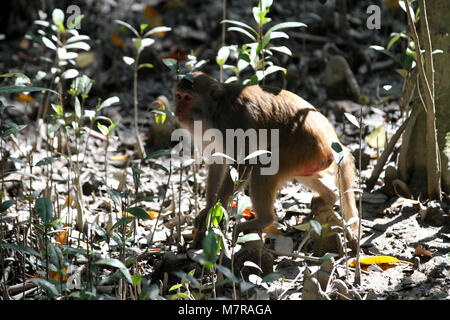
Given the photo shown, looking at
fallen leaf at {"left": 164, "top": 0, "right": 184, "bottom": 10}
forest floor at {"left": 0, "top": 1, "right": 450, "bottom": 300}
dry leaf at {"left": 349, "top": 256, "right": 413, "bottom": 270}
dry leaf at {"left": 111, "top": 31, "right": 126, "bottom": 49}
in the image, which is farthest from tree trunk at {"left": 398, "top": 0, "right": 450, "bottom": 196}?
fallen leaf at {"left": 164, "top": 0, "right": 184, "bottom": 10}

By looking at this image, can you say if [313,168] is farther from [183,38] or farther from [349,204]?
[183,38]

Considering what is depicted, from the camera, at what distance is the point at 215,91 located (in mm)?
5320

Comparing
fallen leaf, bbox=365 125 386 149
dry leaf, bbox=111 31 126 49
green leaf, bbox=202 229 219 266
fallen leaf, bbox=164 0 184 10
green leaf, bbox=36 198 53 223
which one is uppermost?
fallen leaf, bbox=164 0 184 10

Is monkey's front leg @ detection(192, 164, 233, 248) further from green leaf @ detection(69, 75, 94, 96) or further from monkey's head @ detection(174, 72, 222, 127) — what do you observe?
green leaf @ detection(69, 75, 94, 96)

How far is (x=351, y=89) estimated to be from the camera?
7895mm

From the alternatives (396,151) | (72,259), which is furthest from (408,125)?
(72,259)

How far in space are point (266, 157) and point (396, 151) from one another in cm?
165

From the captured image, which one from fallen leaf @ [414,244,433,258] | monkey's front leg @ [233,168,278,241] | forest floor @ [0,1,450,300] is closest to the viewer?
forest floor @ [0,1,450,300]

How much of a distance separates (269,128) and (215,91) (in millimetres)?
588

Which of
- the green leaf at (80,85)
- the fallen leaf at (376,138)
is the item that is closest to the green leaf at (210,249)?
the green leaf at (80,85)

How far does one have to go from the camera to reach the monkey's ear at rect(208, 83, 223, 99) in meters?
5.31

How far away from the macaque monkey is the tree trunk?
0.77 meters

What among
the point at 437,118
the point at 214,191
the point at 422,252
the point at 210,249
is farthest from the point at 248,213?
the point at 210,249

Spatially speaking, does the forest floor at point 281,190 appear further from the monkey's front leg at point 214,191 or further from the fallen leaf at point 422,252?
the monkey's front leg at point 214,191
